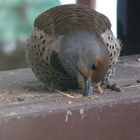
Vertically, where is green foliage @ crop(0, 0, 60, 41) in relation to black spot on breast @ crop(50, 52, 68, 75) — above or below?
below

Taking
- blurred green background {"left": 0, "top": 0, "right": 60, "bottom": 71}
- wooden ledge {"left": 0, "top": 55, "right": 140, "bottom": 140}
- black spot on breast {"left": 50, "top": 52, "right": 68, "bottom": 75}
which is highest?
black spot on breast {"left": 50, "top": 52, "right": 68, "bottom": 75}

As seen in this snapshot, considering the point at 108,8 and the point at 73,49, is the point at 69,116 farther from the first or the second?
the point at 108,8

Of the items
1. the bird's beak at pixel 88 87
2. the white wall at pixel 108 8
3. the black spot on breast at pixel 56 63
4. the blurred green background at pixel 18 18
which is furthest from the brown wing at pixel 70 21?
the blurred green background at pixel 18 18

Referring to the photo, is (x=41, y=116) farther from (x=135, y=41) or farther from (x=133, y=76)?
(x=135, y=41)

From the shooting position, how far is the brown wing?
3.55 metres

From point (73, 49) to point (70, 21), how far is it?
271mm

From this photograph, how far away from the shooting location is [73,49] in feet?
11.0

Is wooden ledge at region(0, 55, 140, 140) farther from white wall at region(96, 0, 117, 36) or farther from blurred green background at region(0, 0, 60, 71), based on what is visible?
blurred green background at region(0, 0, 60, 71)

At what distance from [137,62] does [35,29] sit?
0.99m

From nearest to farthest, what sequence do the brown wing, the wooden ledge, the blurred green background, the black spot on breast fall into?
the wooden ledge
the black spot on breast
the brown wing
the blurred green background

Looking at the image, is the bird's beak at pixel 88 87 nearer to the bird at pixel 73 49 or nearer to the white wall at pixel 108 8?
the bird at pixel 73 49

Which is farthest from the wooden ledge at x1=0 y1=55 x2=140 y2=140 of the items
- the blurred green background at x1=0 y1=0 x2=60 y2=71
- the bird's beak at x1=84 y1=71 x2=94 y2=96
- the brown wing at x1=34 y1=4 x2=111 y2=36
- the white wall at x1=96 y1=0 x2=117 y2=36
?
the blurred green background at x1=0 y1=0 x2=60 y2=71

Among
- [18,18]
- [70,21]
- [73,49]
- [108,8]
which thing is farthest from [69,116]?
[18,18]

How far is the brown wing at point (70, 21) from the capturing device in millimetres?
3551
